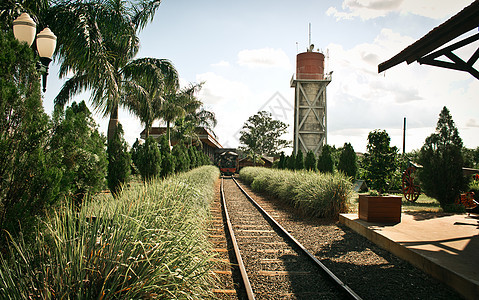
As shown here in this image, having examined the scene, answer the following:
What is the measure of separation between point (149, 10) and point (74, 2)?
359 centimetres

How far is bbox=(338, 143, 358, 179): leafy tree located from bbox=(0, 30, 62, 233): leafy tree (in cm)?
1934

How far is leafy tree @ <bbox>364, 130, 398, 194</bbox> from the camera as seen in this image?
783 centimetres

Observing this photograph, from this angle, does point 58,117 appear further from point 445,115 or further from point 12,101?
point 445,115

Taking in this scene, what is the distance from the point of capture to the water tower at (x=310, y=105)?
124ft

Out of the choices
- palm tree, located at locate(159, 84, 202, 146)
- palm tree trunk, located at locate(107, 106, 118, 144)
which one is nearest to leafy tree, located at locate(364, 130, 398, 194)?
palm tree trunk, located at locate(107, 106, 118, 144)

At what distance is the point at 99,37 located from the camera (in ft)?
34.6

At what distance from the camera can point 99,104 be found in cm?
1135

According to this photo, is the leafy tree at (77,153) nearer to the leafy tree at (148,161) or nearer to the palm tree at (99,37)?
the palm tree at (99,37)

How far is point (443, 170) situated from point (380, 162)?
13.1 ft

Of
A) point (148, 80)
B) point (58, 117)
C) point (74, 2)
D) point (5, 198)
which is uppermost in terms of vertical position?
point (74, 2)

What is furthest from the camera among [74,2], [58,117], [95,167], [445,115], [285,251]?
[445,115]

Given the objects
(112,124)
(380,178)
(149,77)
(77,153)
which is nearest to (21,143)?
(77,153)

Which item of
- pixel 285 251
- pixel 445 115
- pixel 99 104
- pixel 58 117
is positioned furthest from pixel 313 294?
pixel 445 115

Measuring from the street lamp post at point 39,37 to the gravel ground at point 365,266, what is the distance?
5903 mm
